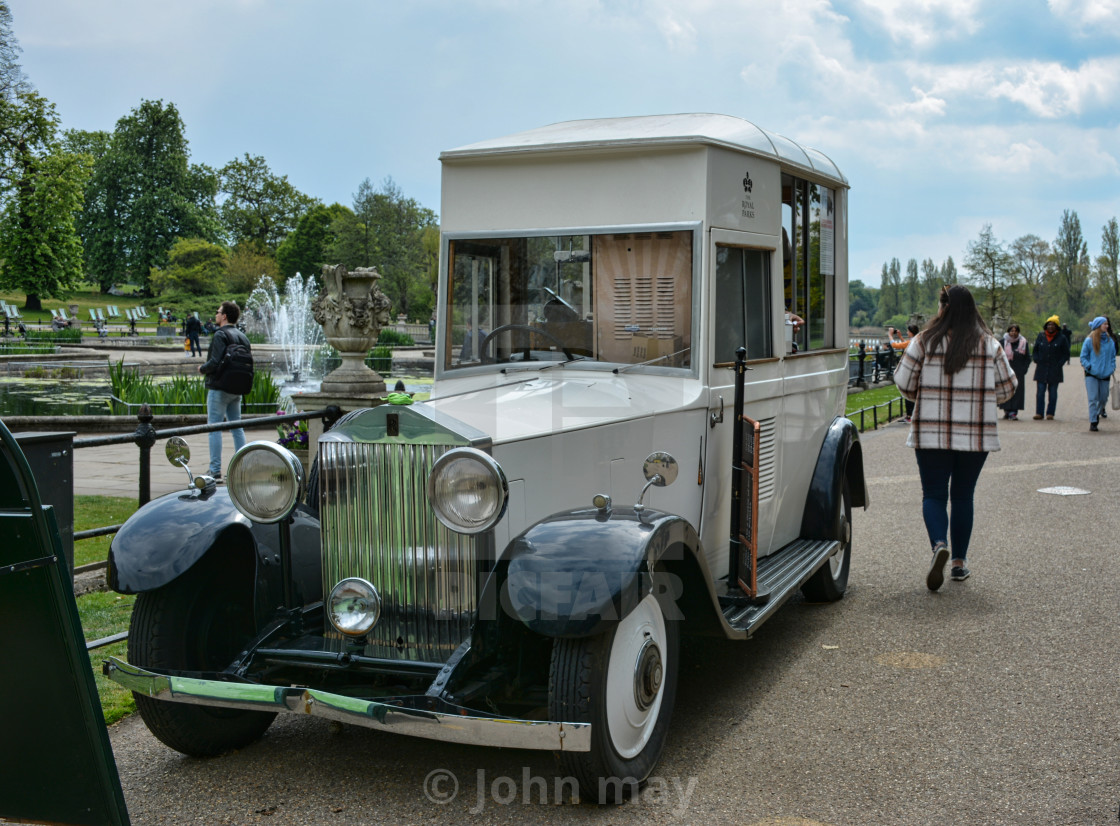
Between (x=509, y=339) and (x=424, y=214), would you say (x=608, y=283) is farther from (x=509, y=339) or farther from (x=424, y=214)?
(x=424, y=214)

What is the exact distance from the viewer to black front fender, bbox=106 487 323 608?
418 centimetres

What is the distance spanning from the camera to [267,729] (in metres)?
4.68

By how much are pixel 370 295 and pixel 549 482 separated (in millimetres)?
6966

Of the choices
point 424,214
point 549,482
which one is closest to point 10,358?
point 549,482

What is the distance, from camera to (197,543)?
4242mm

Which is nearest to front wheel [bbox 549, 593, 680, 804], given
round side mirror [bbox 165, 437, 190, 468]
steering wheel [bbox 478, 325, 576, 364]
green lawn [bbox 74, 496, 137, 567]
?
steering wheel [bbox 478, 325, 576, 364]

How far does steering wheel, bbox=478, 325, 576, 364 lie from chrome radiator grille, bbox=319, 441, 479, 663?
1509mm

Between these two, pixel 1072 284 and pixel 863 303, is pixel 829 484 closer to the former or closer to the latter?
pixel 1072 284

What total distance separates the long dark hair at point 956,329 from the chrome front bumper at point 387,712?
438cm

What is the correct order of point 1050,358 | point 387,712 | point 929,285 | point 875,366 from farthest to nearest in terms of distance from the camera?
point 929,285
point 875,366
point 1050,358
point 387,712

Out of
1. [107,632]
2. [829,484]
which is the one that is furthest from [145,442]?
[829,484]

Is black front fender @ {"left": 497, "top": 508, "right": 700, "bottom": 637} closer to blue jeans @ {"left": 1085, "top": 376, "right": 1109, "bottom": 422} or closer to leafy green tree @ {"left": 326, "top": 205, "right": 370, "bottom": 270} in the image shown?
blue jeans @ {"left": 1085, "top": 376, "right": 1109, "bottom": 422}

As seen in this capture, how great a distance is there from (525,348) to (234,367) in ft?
21.8

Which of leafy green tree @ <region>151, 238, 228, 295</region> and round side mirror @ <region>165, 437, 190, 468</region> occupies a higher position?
leafy green tree @ <region>151, 238, 228, 295</region>
